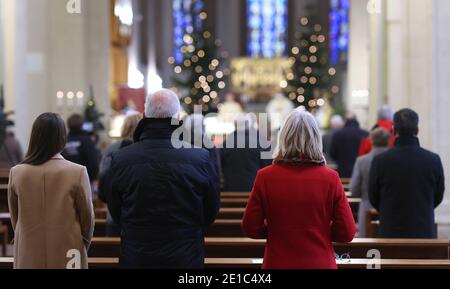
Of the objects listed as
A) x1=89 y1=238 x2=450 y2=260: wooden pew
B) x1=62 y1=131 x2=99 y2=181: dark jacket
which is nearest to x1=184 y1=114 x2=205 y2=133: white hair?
x1=62 y1=131 x2=99 y2=181: dark jacket

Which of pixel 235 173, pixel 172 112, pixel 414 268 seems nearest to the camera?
pixel 172 112

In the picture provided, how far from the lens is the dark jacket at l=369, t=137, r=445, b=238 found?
19.6 ft

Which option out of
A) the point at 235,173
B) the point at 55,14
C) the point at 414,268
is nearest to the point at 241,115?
the point at 235,173

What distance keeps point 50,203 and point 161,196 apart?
0.62m

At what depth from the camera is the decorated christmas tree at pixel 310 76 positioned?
25.9 meters

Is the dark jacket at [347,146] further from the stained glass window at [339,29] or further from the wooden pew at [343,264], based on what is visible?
the stained glass window at [339,29]

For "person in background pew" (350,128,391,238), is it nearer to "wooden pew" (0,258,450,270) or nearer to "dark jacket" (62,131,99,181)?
"wooden pew" (0,258,450,270)

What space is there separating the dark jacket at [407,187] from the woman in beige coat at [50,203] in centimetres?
252

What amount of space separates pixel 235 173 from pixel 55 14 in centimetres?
709

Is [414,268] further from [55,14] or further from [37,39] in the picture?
[55,14]

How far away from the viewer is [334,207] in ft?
13.3

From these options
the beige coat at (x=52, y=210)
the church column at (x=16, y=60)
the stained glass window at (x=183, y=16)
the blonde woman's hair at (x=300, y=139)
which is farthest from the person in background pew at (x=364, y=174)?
the stained glass window at (x=183, y=16)

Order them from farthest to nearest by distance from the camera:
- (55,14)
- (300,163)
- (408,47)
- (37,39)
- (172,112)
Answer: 1. (55,14)
2. (37,39)
3. (408,47)
4. (172,112)
5. (300,163)

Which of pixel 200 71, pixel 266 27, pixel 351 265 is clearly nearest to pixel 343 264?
pixel 351 265
